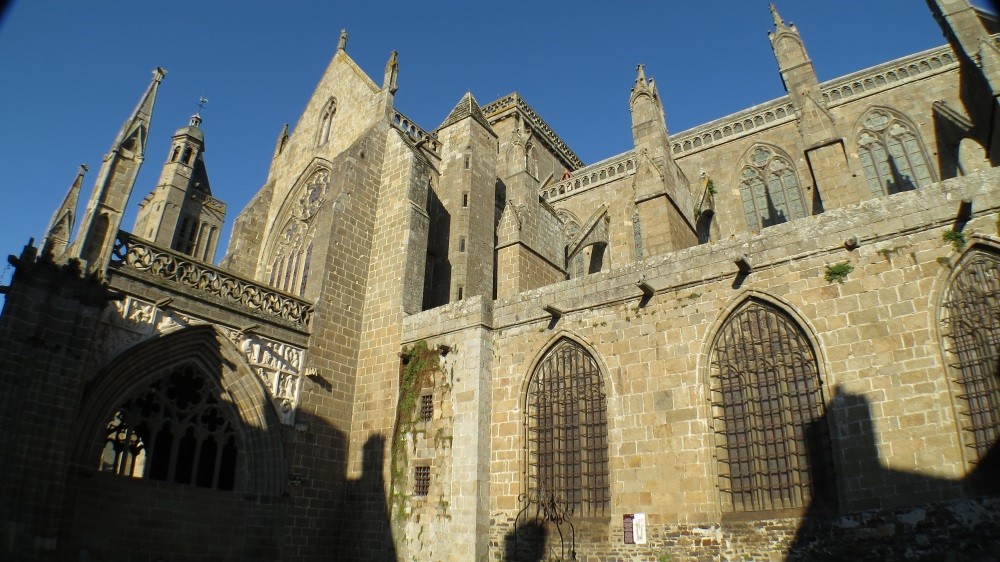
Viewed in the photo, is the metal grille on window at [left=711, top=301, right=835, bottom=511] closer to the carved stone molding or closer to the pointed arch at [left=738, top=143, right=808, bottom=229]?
the carved stone molding

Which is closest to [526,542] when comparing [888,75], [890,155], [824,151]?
[824,151]

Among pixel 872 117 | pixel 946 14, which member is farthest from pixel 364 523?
pixel 872 117

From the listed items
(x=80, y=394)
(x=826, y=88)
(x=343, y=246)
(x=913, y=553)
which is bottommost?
(x=913, y=553)

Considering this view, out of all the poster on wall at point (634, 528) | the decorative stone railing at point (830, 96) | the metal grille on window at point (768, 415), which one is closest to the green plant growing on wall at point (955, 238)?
the metal grille on window at point (768, 415)

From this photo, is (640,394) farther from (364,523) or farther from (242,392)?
(242,392)

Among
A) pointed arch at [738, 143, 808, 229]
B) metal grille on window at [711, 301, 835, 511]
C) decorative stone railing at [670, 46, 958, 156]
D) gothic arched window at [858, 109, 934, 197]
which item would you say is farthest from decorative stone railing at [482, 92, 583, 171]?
metal grille on window at [711, 301, 835, 511]

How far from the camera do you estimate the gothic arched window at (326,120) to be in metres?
18.3

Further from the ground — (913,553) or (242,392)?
(242,392)

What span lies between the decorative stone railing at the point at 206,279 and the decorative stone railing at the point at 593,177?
10995 mm

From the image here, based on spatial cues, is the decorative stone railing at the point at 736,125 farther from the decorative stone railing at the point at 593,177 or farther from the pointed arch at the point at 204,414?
the pointed arch at the point at 204,414

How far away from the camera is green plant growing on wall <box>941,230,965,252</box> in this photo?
826 cm

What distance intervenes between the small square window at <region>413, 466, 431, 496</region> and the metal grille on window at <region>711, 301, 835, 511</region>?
5.28m

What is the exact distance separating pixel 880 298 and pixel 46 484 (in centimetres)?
1149

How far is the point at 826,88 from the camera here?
61.8 ft
